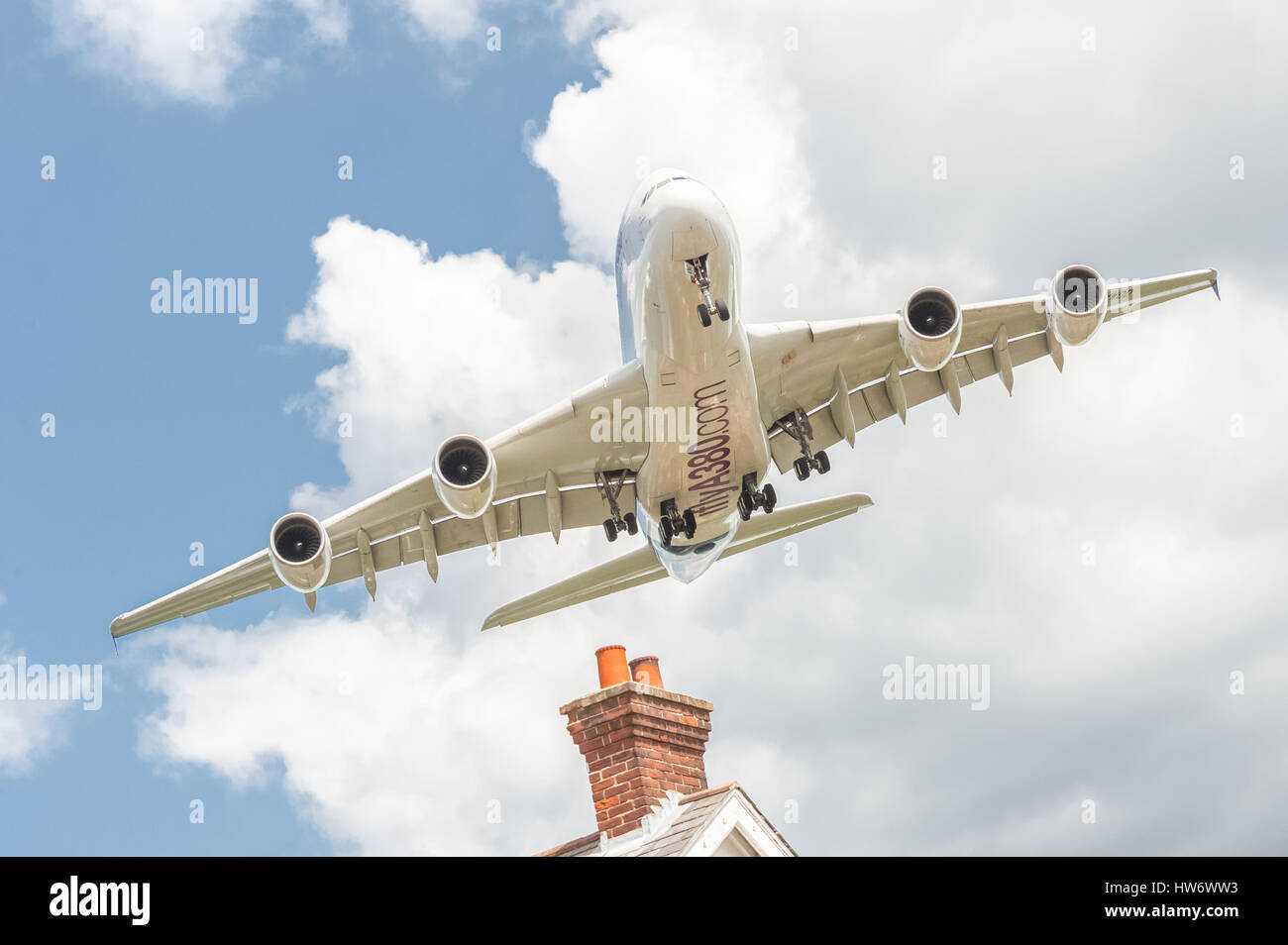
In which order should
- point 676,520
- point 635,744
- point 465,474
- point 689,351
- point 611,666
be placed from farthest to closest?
point 676,520 → point 465,474 → point 689,351 → point 611,666 → point 635,744

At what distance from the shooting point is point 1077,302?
2045 centimetres

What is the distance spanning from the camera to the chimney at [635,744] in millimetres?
12875

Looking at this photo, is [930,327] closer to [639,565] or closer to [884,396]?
[884,396]

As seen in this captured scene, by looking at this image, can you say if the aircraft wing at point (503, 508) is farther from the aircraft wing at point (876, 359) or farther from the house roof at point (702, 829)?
the house roof at point (702, 829)

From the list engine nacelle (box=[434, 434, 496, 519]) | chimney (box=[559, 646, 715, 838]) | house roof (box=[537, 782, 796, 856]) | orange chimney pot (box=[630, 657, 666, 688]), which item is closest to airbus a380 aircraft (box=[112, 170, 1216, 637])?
engine nacelle (box=[434, 434, 496, 519])

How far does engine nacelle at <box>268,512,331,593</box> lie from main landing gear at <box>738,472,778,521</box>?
6.77 metres

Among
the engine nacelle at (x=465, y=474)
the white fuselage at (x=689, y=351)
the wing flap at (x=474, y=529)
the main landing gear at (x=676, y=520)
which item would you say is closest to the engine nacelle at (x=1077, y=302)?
the white fuselage at (x=689, y=351)

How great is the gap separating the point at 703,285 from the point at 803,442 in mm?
5566

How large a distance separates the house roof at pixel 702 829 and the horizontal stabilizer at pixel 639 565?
429 inches

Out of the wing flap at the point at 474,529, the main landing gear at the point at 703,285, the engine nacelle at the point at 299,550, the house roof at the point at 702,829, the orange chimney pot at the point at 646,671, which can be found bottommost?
the house roof at the point at 702,829

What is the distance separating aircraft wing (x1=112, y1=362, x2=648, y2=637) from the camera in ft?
70.4

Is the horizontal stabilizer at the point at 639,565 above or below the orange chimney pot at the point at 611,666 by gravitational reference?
above

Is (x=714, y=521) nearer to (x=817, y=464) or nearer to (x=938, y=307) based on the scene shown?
(x=817, y=464)

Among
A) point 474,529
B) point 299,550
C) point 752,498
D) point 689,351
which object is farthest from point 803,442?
point 299,550
